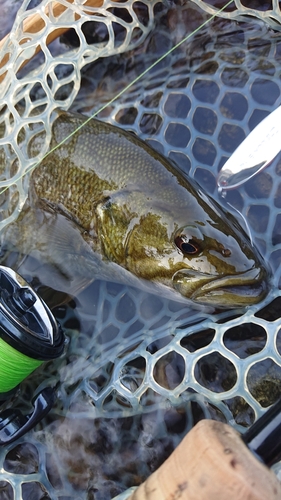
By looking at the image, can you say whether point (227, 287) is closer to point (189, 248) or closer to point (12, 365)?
point (189, 248)

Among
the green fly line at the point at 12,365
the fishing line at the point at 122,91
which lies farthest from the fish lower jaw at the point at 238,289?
the fishing line at the point at 122,91

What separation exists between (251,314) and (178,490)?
3.40 ft

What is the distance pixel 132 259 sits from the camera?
2.61 m

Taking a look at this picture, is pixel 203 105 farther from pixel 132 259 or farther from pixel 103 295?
pixel 103 295

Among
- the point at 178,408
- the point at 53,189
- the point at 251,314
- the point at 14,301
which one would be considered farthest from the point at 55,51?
the point at 178,408

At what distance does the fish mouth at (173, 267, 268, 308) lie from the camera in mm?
2316

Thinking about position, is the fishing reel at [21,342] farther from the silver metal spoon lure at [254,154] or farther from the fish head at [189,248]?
the silver metal spoon lure at [254,154]

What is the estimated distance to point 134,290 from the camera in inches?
111

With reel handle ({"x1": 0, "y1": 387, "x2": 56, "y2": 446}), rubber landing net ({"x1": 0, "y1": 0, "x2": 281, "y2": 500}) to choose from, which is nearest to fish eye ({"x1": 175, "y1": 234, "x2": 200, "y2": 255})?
rubber landing net ({"x1": 0, "y1": 0, "x2": 281, "y2": 500})

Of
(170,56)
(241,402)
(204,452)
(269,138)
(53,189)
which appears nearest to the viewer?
(204,452)

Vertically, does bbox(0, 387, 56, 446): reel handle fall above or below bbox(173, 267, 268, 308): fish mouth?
below

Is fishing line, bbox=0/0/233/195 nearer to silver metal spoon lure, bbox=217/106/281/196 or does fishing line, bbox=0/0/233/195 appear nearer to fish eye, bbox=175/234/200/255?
silver metal spoon lure, bbox=217/106/281/196

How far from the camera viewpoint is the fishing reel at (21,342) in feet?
Result: 7.24

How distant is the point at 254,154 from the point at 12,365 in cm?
167
